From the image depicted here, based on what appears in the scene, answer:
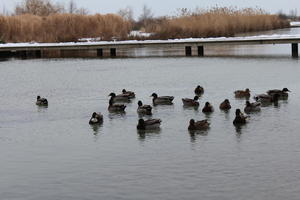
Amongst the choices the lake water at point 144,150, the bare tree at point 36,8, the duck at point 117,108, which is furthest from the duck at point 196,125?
the bare tree at point 36,8

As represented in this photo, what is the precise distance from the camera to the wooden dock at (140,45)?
47.5 metres

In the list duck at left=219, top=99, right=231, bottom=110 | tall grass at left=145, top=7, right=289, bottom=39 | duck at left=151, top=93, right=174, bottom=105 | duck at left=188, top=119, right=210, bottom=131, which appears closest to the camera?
duck at left=188, top=119, right=210, bottom=131

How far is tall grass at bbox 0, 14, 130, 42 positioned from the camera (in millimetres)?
64125

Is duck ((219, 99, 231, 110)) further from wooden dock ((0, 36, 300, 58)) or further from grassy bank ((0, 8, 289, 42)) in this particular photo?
grassy bank ((0, 8, 289, 42))

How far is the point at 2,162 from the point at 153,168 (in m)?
3.40

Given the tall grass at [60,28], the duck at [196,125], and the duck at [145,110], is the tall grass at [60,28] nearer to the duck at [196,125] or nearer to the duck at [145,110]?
the duck at [145,110]

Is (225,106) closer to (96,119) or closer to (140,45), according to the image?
(96,119)

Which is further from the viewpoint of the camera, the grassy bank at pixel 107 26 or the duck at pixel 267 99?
the grassy bank at pixel 107 26

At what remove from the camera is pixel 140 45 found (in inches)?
2085

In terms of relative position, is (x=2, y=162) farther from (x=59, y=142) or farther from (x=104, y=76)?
(x=104, y=76)

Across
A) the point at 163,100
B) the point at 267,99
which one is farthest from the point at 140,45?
the point at 267,99

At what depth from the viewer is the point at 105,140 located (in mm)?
16281

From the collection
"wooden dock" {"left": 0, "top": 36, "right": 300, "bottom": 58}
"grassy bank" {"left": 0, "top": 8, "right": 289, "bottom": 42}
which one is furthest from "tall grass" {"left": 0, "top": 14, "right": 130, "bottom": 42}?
"wooden dock" {"left": 0, "top": 36, "right": 300, "bottom": 58}

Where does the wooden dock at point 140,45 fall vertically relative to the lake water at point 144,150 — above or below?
above
